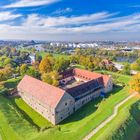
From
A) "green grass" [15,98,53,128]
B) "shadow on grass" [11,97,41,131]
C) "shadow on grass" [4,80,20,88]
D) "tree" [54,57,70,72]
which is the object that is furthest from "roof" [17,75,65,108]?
"tree" [54,57,70,72]

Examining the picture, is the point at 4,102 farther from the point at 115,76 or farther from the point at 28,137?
the point at 115,76

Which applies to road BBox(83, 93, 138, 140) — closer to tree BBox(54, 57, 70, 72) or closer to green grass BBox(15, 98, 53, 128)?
green grass BBox(15, 98, 53, 128)

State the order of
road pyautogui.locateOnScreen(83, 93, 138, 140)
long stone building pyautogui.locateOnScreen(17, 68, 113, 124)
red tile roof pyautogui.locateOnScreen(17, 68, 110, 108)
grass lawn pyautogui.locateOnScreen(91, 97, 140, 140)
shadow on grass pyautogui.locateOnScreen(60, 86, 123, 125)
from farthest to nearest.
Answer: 1. red tile roof pyautogui.locateOnScreen(17, 68, 110, 108)
2. shadow on grass pyautogui.locateOnScreen(60, 86, 123, 125)
3. long stone building pyautogui.locateOnScreen(17, 68, 113, 124)
4. road pyautogui.locateOnScreen(83, 93, 138, 140)
5. grass lawn pyautogui.locateOnScreen(91, 97, 140, 140)

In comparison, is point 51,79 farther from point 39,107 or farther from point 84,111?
point 84,111

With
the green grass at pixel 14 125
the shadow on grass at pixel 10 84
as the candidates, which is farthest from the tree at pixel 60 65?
the green grass at pixel 14 125

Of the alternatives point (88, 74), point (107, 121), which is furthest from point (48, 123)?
point (88, 74)

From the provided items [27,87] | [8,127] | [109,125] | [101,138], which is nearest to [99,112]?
[109,125]

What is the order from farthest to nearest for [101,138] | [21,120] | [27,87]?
1. [27,87]
2. [21,120]
3. [101,138]
